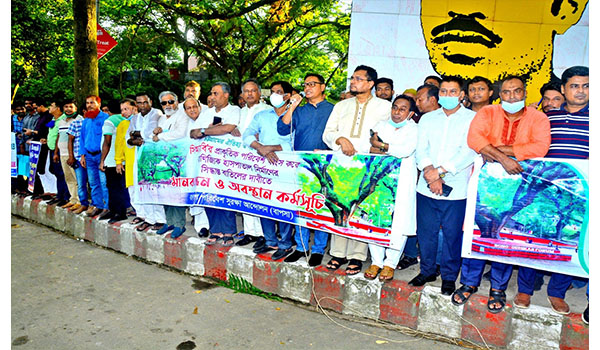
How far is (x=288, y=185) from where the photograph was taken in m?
4.55

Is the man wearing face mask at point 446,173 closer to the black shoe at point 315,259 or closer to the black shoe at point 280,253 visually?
the black shoe at point 315,259

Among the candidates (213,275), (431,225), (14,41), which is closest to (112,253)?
(213,275)

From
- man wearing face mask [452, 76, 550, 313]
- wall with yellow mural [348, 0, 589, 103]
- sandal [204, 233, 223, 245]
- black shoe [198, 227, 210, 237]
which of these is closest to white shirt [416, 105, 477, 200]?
man wearing face mask [452, 76, 550, 313]

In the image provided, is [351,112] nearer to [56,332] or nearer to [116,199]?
[56,332]

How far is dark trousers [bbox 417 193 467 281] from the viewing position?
3889mm

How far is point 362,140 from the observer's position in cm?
438

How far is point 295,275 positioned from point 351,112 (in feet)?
5.50

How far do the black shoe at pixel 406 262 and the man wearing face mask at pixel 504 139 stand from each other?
0.73m

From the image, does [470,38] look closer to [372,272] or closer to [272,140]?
[272,140]

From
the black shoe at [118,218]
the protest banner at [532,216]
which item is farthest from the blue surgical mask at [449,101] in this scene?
the black shoe at [118,218]

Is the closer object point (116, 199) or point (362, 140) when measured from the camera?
point (362, 140)

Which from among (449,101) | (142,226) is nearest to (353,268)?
(449,101)

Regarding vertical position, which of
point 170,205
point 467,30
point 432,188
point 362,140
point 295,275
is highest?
point 467,30

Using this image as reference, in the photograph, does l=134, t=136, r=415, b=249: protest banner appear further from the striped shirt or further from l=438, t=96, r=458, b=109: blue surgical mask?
the striped shirt
